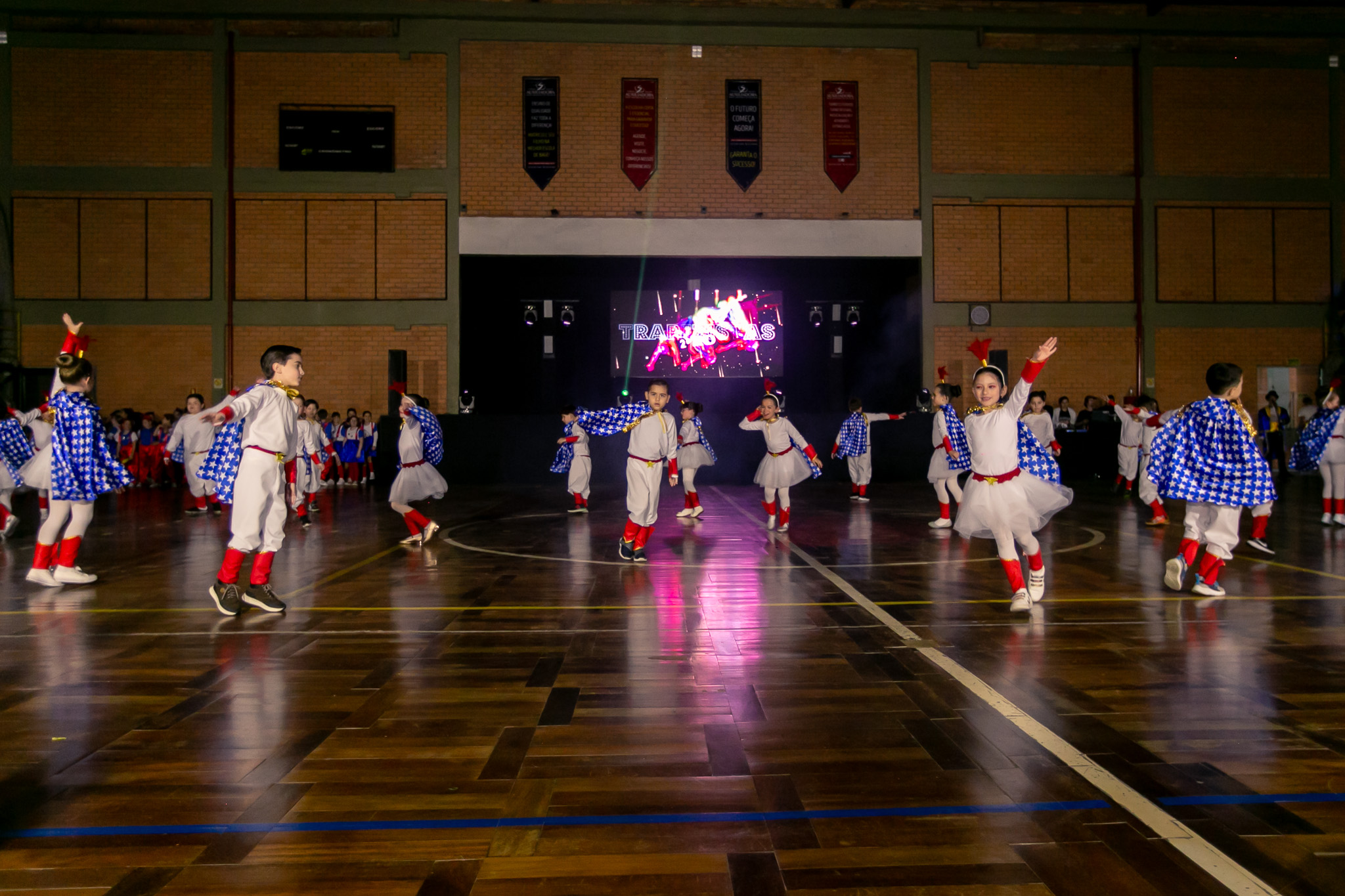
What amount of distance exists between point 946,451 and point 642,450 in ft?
12.5

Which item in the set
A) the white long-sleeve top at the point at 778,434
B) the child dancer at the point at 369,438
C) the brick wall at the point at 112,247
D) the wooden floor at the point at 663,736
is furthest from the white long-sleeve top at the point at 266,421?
the brick wall at the point at 112,247

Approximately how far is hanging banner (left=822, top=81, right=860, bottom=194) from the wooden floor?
570 inches

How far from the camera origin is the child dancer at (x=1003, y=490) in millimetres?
6023

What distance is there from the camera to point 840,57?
65.0 ft

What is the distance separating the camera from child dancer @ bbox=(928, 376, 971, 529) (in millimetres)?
9094

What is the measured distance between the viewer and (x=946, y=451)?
1015cm

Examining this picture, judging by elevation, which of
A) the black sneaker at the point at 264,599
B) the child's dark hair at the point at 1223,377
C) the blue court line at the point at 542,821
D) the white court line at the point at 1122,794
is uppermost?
the child's dark hair at the point at 1223,377

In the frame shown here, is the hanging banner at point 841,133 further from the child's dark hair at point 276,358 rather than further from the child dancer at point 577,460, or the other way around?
the child's dark hair at point 276,358

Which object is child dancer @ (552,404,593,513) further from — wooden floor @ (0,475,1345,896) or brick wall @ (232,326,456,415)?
brick wall @ (232,326,456,415)

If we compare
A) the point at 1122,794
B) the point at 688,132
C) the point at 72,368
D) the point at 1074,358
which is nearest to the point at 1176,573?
the point at 1122,794

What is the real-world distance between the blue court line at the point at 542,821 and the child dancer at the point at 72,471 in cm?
543

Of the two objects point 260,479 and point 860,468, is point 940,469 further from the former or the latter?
point 260,479

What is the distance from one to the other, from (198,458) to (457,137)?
969cm

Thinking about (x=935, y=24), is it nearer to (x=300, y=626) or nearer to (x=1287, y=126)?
(x=1287, y=126)
